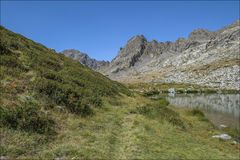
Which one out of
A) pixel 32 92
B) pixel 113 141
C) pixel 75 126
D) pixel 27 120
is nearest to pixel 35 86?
pixel 32 92

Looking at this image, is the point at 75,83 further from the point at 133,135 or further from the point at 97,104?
the point at 133,135

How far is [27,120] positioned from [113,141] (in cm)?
539

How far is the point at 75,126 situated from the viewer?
1936 centimetres

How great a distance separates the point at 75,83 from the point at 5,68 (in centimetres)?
747

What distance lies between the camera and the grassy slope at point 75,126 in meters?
15.7

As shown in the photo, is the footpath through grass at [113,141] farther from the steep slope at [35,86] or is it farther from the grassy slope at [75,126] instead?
the steep slope at [35,86]

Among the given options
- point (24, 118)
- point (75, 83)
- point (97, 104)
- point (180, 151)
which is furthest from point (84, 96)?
point (180, 151)

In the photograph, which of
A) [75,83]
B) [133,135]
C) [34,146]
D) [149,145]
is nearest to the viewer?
[34,146]

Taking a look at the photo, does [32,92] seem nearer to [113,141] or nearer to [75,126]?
[75,126]

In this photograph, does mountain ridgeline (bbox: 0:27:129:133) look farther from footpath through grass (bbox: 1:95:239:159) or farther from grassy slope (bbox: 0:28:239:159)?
footpath through grass (bbox: 1:95:239:159)

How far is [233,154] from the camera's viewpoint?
806 inches

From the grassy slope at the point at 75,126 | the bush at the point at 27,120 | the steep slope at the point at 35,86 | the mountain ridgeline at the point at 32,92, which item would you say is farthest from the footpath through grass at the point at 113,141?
the steep slope at the point at 35,86

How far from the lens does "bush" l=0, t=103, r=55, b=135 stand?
1650 cm

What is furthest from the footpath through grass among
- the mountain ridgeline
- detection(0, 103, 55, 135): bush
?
the mountain ridgeline
